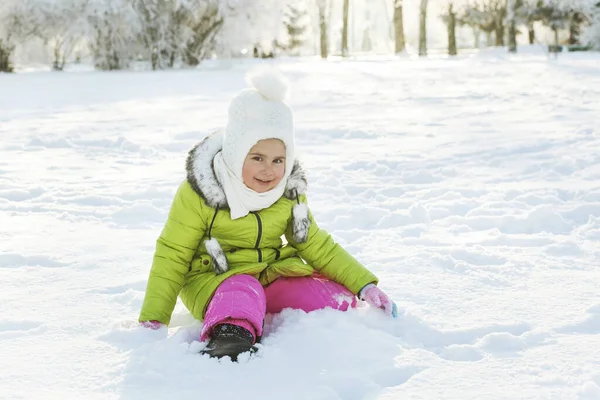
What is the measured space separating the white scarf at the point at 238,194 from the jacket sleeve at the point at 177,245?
0.33 feet

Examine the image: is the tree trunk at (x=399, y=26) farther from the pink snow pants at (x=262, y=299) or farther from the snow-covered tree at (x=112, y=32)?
the pink snow pants at (x=262, y=299)

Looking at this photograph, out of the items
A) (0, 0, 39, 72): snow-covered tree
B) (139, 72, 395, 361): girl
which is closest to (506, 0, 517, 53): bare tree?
(0, 0, 39, 72): snow-covered tree

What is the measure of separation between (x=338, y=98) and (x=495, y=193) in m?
6.74

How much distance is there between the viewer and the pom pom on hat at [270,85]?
235 cm

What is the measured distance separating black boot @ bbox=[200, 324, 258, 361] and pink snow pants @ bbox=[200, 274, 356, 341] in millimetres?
19

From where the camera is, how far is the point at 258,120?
2311 millimetres

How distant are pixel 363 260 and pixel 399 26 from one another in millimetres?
27742

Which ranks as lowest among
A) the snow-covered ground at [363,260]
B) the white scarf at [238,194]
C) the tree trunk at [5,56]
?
the snow-covered ground at [363,260]

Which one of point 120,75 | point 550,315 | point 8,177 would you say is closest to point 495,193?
A: point 550,315

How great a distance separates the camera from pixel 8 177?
511 centimetres

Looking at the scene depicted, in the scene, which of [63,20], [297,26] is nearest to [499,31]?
[297,26]

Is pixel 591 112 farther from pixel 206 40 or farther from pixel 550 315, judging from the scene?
pixel 206 40

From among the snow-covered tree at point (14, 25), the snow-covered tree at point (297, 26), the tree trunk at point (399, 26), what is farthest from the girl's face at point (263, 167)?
the snow-covered tree at point (297, 26)

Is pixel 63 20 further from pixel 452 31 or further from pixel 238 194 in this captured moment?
pixel 238 194
